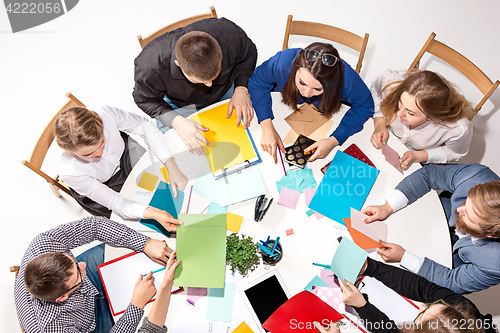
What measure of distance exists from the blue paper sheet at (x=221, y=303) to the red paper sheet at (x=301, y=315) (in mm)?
168

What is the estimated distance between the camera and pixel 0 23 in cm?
294

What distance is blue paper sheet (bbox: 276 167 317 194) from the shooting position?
153 cm

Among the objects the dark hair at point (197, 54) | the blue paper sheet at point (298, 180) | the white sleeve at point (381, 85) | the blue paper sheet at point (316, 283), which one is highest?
the dark hair at point (197, 54)

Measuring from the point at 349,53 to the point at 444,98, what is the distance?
4.89 feet

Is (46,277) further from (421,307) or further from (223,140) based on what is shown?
(421,307)

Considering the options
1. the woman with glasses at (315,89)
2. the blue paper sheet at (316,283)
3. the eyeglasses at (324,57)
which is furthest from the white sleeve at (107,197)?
the eyeglasses at (324,57)

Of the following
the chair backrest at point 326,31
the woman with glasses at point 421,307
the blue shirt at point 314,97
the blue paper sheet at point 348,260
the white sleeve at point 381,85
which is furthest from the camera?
the chair backrest at point 326,31

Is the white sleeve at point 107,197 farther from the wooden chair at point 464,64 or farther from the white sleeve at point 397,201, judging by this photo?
the wooden chair at point 464,64

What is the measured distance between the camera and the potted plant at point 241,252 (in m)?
1.32

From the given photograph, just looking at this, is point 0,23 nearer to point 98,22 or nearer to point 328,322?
point 98,22

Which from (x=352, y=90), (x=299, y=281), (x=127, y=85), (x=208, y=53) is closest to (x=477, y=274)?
(x=299, y=281)

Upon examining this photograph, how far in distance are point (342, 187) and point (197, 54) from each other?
928 millimetres

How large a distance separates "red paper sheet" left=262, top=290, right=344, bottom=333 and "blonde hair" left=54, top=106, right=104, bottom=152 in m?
1.12

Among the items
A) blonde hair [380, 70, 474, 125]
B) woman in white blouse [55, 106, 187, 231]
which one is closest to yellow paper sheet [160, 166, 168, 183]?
woman in white blouse [55, 106, 187, 231]
